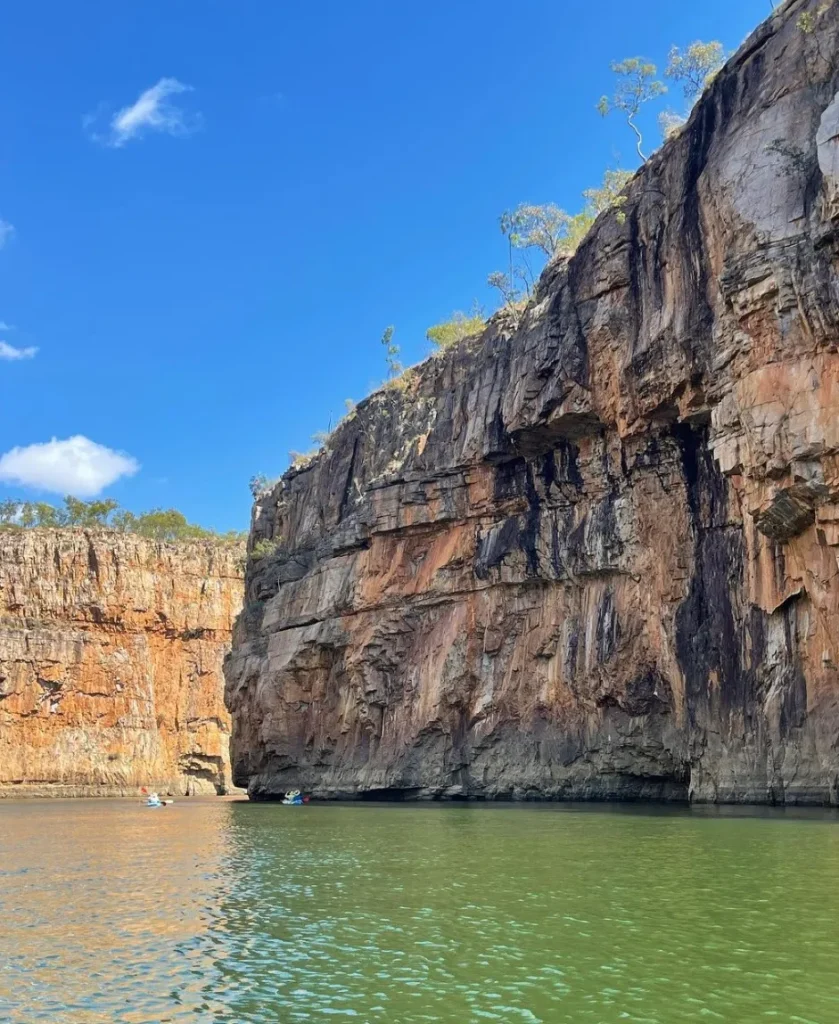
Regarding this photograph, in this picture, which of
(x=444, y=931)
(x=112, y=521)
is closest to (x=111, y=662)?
(x=112, y=521)

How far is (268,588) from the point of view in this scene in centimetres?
6706

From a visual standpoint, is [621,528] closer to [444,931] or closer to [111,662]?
[444,931]

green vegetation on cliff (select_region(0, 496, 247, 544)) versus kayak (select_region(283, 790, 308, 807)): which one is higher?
green vegetation on cliff (select_region(0, 496, 247, 544))

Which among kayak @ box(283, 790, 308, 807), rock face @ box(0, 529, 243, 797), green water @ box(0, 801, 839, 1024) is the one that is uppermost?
rock face @ box(0, 529, 243, 797)

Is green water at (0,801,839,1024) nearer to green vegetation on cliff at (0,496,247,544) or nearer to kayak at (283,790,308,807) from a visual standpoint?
kayak at (283,790,308,807)

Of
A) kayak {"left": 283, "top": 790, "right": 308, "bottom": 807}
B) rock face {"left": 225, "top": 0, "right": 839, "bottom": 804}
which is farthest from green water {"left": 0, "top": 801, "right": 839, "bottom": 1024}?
kayak {"left": 283, "top": 790, "right": 308, "bottom": 807}

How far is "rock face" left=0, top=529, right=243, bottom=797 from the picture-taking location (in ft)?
301

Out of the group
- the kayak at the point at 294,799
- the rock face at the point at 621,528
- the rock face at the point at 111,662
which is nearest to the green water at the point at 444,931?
the rock face at the point at 621,528

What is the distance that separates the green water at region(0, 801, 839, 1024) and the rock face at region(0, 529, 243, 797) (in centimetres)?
6981

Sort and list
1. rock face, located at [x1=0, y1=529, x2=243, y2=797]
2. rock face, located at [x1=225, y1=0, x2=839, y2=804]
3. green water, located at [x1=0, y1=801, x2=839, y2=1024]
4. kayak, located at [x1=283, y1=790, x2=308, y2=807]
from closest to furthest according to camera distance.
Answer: green water, located at [x1=0, y1=801, x2=839, y2=1024] < rock face, located at [x1=225, y1=0, x2=839, y2=804] < kayak, located at [x1=283, y1=790, x2=308, y2=807] < rock face, located at [x1=0, y1=529, x2=243, y2=797]

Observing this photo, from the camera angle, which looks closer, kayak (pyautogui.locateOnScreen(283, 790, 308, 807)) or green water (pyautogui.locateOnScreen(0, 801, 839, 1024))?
green water (pyautogui.locateOnScreen(0, 801, 839, 1024))

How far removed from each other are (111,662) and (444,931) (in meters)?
88.6

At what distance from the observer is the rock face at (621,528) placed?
106 feet

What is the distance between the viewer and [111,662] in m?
97.1
